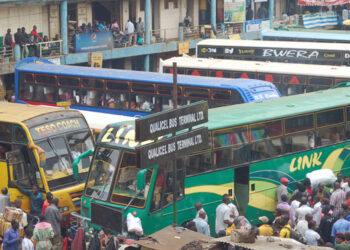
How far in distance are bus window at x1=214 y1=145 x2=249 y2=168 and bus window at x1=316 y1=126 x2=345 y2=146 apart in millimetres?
2487

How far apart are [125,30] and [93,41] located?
3.76 m

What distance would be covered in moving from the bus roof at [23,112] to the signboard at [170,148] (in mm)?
5795

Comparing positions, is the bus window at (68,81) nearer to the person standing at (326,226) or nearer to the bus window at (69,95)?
the bus window at (69,95)

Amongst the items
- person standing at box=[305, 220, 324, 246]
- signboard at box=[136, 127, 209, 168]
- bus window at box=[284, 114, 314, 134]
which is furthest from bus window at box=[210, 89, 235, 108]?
signboard at box=[136, 127, 209, 168]

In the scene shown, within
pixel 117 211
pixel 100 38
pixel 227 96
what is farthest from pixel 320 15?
pixel 117 211

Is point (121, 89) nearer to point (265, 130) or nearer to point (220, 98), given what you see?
point (220, 98)

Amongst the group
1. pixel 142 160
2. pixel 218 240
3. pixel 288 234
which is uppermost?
pixel 142 160

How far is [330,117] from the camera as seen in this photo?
1655 centimetres

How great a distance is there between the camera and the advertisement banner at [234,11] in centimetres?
4225

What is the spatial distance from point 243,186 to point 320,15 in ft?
118

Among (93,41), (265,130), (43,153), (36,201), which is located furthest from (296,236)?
(93,41)

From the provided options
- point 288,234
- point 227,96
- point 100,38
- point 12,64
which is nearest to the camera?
point 288,234

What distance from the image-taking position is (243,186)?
48.6ft

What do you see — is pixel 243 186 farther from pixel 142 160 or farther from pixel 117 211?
pixel 142 160
